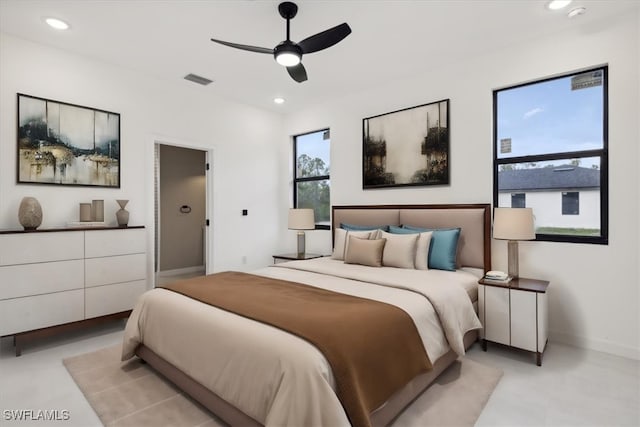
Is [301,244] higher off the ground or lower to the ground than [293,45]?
lower

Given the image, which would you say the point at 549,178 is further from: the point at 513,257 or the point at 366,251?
the point at 366,251

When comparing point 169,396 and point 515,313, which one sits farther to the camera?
point 515,313

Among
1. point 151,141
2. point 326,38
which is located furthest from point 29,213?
point 326,38

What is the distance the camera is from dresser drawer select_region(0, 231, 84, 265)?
284 cm

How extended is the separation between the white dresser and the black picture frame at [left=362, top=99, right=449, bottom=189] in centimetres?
298

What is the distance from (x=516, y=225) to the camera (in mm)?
2969

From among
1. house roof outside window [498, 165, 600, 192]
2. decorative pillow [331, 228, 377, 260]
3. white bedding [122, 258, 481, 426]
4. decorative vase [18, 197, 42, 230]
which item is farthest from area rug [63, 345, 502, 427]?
house roof outside window [498, 165, 600, 192]

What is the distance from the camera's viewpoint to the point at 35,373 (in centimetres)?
257

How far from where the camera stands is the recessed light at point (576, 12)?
2.74m

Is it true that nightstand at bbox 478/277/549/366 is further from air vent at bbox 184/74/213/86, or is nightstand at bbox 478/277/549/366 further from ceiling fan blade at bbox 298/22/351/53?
air vent at bbox 184/74/213/86

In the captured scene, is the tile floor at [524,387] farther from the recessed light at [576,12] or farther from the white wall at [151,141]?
the recessed light at [576,12]

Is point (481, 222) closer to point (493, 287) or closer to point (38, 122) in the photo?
point (493, 287)

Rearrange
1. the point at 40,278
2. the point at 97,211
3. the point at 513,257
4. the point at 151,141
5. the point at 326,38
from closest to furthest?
the point at 326,38
the point at 40,278
the point at 513,257
the point at 97,211
the point at 151,141

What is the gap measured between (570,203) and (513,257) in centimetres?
75
